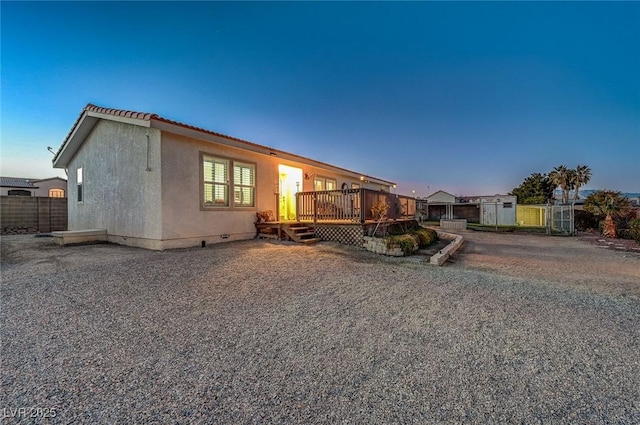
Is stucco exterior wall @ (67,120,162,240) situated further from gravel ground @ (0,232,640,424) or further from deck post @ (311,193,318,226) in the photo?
deck post @ (311,193,318,226)

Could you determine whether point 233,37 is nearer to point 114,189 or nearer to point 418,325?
point 114,189

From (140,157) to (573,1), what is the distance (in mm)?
16601

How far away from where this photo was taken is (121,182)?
29.5ft

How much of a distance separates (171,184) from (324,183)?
27.6ft

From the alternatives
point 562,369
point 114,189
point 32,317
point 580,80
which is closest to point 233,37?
point 114,189

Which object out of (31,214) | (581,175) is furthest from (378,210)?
(581,175)

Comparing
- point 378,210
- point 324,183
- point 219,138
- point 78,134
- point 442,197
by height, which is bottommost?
point 378,210

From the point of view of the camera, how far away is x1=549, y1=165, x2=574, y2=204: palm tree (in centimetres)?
3600

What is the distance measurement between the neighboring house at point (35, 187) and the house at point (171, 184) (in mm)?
19483

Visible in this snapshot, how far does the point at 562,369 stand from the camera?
243cm

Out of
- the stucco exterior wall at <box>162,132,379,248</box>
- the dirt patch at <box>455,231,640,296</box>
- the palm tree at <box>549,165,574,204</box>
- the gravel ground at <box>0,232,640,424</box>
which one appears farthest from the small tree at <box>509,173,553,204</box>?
the stucco exterior wall at <box>162,132,379,248</box>

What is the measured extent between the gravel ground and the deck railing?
412cm

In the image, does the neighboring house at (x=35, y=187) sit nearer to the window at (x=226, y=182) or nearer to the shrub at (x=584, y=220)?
the window at (x=226, y=182)

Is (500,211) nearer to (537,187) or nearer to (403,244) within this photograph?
(403,244)
